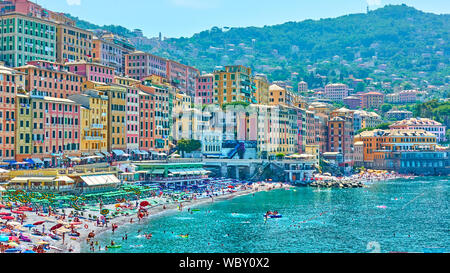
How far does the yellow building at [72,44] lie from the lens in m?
147

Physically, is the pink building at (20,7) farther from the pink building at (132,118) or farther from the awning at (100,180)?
the awning at (100,180)

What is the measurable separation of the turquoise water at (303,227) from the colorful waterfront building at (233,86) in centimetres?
5991

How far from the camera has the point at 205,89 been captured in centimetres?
18825

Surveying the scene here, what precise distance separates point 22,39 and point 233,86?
7073 centimetres

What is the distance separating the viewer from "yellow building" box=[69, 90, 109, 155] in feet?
378

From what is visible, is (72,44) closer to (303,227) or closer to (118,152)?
(118,152)

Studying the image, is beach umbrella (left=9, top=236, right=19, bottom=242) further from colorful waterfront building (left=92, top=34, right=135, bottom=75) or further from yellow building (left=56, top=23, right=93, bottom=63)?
colorful waterfront building (left=92, top=34, right=135, bottom=75)

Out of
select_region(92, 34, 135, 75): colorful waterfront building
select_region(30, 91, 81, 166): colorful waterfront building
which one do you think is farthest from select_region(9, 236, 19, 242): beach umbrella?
select_region(92, 34, 135, 75): colorful waterfront building

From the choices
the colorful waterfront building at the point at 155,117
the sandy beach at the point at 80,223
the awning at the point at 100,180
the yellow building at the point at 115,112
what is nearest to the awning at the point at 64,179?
the awning at the point at 100,180

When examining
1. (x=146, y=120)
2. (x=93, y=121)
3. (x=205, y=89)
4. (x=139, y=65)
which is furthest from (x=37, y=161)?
(x=205, y=89)

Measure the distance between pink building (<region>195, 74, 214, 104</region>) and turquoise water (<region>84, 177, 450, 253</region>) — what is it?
67.4m

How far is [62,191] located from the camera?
89.0 meters
